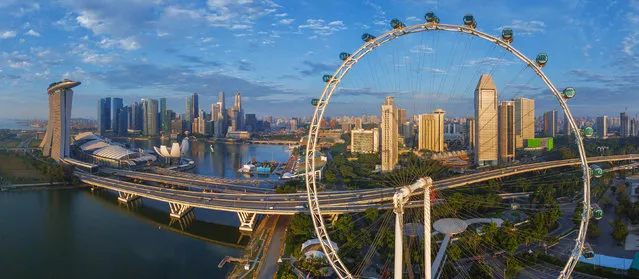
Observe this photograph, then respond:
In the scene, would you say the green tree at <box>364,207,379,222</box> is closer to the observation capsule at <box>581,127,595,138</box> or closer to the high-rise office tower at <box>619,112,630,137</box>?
the observation capsule at <box>581,127,595,138</box>

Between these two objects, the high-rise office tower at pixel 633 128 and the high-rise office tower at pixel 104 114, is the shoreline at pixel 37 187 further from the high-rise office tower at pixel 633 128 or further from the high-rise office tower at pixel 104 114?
the high-rise office tower at pixel 104 114

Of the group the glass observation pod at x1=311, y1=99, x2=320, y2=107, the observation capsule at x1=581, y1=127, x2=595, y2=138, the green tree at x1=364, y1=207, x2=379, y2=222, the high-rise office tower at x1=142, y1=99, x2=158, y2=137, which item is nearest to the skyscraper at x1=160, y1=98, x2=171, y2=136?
the high-rise office tower at x1=142, y1=99, x2=158, y2=137

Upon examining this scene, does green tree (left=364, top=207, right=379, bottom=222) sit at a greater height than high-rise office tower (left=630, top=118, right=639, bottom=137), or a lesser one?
lesser

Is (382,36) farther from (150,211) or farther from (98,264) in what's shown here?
(150,211)

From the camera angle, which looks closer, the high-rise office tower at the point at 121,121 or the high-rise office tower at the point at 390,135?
the high-rise office tower at the point at 390,135

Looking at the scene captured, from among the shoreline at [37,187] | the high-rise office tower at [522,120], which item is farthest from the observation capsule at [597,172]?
the shoreline at [37,187]
